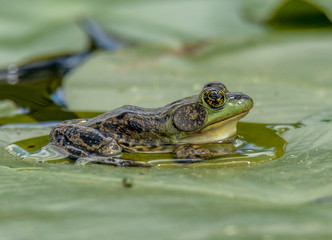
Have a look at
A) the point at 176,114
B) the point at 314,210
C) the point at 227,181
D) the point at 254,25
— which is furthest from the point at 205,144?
the point at 254,25

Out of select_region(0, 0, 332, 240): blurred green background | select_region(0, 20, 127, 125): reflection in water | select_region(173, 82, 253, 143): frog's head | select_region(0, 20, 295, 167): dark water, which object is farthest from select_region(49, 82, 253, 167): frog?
select_region(0, 20, 127, 125): reflection in water

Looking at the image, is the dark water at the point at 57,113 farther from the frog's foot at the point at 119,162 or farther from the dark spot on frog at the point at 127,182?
the dark spot on frog at the point at 127,182

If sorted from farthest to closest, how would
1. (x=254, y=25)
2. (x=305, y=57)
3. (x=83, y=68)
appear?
(x=254, y=25) < (x=83, y=68) < (x=305, y=57)

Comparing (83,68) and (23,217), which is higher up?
(83,68)

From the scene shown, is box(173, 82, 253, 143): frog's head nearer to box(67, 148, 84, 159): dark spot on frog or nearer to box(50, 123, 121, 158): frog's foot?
box(50, 123, 121, 158): frog's foot

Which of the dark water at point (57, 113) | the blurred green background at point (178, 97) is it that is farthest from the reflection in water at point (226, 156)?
the blurred green background at point (178, 97)

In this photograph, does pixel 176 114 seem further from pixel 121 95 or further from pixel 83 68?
pixel 83 68

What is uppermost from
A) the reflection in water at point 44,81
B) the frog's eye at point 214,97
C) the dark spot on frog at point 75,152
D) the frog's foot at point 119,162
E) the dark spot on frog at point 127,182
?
the reflection in water at point 44,81
